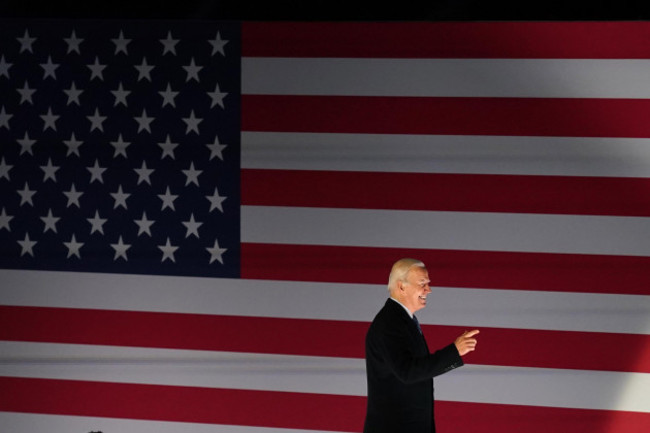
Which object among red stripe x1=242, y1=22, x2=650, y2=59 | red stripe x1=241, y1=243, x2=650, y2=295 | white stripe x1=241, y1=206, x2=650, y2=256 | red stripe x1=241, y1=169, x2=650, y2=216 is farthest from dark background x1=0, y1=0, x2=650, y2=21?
red stripe x1=241, y1=243, x2=650, y2=295

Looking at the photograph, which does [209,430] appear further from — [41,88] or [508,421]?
[41,88]

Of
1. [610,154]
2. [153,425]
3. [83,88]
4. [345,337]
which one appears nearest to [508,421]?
[345,337]

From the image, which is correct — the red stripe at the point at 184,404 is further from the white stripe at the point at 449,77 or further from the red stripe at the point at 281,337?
the white stripe at the point at 449,77

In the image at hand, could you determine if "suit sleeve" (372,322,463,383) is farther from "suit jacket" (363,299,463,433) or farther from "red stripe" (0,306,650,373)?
"red stripe" (0,306,650,373)

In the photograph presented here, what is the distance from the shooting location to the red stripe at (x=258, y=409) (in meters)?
2.98

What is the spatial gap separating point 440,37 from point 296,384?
5.26 feet

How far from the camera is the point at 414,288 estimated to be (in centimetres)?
228

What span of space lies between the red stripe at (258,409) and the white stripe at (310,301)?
0.36 m

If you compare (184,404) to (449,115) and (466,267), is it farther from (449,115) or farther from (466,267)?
(449,115)

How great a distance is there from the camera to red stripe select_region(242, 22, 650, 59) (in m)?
2.88

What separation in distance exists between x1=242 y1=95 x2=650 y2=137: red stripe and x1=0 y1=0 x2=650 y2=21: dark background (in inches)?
38.7

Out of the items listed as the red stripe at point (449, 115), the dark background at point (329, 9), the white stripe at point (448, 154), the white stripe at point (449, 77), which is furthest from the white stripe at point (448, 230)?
the dark background at point (329, 9)

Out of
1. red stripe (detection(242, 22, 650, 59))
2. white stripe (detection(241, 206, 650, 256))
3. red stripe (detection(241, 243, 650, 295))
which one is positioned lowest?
red stripe (detection(241, 243, 650, 295))

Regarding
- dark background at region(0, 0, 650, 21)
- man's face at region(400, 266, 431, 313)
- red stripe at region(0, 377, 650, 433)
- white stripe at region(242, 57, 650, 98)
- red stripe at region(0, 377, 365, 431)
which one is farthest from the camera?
dark background at region(0, 0, 650, 21)
